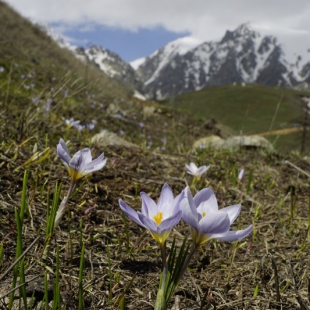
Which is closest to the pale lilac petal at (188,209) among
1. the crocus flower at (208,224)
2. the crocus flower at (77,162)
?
the crocus flower at (208,224)

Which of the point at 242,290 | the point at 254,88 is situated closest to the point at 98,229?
the point at 242,290

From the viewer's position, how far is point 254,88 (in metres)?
77.2

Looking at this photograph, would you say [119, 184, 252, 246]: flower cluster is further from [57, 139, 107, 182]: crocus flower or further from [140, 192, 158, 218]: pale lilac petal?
[57, 139, 107, 182]: crocus flower

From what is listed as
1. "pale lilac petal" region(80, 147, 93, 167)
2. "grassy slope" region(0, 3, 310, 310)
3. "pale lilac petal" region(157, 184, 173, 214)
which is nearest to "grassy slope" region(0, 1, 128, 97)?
"grassy slope" region(0, 3, 310, 310)

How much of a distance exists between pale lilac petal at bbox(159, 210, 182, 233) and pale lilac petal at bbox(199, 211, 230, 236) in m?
0.06

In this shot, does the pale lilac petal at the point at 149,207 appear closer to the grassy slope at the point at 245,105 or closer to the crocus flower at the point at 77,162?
the crocus flower at the point at 77,162

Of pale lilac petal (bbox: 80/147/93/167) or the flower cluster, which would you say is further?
pale lilac petal (bbox: 80/147/93/167)

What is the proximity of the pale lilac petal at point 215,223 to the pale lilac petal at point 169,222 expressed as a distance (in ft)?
0.18

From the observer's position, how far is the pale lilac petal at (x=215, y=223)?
90cm

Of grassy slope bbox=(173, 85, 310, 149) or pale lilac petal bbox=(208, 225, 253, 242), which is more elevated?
grassy slope bbox=(173, 85, 310, 149)

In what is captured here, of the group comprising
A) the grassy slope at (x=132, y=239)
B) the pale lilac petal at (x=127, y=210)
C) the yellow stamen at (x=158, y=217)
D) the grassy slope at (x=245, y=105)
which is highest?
the grassy slope at (x=245, y=105)

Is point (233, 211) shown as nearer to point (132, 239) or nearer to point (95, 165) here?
point (95, 165)

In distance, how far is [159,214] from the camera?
1.07 m

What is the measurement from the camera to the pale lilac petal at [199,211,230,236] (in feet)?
2.95
